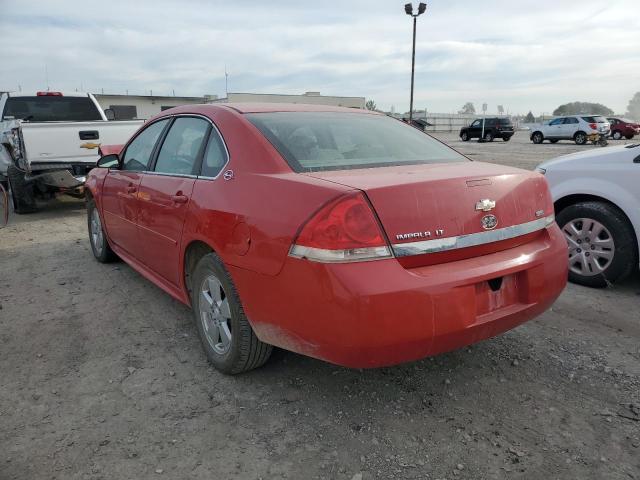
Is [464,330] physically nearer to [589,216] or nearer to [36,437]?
[36,437]

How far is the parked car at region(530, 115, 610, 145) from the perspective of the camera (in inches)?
1083

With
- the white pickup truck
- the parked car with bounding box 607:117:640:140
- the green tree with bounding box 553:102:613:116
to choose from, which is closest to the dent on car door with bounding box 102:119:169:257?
the white pickup truck

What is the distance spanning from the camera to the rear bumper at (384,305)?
220cm

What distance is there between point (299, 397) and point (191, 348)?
38.7 inches

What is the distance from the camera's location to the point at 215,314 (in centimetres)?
305

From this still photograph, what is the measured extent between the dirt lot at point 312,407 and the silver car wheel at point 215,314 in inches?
7.9

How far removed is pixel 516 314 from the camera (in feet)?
8.50

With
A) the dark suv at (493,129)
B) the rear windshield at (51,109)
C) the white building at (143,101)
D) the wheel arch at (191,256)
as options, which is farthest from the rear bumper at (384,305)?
the white building at (143,101)

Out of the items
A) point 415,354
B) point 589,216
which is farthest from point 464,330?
point 589,216

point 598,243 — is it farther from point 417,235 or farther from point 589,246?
point 417,235

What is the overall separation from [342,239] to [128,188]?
255 cm

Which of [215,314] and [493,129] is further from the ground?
[493,129]

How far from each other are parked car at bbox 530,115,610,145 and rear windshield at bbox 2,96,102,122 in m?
25.5

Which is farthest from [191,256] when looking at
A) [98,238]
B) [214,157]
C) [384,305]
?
[98,238]
